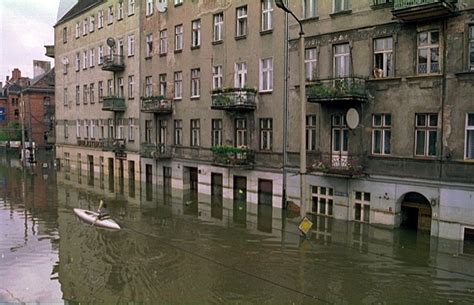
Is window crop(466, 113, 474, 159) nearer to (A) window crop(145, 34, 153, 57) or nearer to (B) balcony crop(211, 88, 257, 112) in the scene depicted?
(B) balcony crop(211, 88, 257, 112)

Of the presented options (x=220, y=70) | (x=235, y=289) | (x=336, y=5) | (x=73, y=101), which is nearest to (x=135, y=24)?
(x=220, y=70)

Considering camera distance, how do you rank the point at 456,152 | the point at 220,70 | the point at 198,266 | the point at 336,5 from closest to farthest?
the point at 198,266 → the point at 456,152 → the point at 336,5 → the point at 220,70

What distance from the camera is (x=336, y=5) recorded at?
66.8 feet

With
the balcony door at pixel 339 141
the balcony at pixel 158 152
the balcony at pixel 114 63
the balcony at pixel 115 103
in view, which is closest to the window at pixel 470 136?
the balcony door at pixel 339 141

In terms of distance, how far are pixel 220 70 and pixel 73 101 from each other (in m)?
25.9

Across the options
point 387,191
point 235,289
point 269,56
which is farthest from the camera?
point 269,56

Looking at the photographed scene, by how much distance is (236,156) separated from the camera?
2450 centimetres

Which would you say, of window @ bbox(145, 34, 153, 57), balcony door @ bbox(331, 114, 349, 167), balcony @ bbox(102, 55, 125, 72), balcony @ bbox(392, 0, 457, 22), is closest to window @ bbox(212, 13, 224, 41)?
window @ bbox(145, 34, 153, 57)

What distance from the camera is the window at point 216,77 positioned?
89.2 ft

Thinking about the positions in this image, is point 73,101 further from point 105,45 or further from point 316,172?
point 316,172

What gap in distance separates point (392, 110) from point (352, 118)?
1.77 meters

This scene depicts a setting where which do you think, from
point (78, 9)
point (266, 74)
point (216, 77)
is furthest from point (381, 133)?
point (78, 9)

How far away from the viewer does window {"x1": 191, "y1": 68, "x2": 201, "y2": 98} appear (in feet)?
95.0

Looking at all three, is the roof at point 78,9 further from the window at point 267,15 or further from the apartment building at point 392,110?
the apartment building at point 392,110
